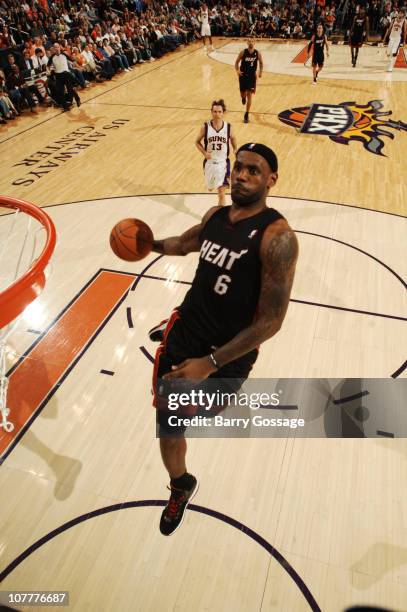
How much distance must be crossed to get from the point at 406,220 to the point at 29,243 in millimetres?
5709

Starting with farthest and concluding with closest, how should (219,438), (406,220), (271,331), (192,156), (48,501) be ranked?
(192,156) → (406,220) → (219,438) → (48,501) → (271,331)

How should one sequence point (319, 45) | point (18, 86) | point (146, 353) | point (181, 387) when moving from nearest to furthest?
point (181, 387) → point (146, 353) → point (18, 86) → point (319, 45)

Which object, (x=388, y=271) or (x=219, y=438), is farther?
(x=388, y=271)

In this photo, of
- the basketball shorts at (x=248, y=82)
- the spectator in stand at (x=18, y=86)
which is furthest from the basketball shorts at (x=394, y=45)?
the spectator in stand at (x=18, y=86)

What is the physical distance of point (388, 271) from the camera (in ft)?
17.1

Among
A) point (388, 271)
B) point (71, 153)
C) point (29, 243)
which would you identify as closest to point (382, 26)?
point (71, 153)

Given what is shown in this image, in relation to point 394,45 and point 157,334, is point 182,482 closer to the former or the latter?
point 157,334

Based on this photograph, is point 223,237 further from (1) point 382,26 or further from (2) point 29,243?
(1) point 382,26

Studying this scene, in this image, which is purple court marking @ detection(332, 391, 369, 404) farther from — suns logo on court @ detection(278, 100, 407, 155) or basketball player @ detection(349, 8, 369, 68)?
basketball player @ detection(349, 8, 369, 68)

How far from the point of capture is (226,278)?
2215 mm

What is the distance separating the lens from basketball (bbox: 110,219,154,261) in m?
2.65

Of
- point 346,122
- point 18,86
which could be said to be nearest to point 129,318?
point 346,122

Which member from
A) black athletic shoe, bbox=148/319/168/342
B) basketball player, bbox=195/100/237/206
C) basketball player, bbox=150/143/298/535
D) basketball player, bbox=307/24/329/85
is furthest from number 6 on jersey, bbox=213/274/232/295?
basketball player, bbox=307/24/329/85

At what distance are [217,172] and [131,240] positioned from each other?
147 inches
